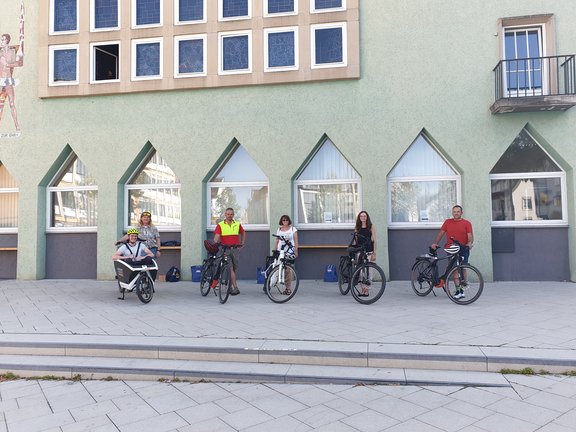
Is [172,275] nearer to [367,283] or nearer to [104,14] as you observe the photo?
[367,283]

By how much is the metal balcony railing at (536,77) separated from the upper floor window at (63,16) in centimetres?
1083

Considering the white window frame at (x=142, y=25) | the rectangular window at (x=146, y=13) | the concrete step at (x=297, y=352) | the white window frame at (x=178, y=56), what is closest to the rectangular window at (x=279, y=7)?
the white window frame at (x=178, y=56)

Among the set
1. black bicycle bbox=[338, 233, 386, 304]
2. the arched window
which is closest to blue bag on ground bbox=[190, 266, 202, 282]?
the arched window

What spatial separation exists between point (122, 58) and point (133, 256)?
20.1 ft

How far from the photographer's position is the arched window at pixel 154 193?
1177 centimetres

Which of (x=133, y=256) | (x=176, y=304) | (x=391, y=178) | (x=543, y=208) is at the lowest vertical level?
(x=176, y=304)

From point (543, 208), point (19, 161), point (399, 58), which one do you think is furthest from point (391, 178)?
point (19, 161)

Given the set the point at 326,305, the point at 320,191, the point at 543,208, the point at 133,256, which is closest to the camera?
the point at 326,305

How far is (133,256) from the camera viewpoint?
8.18m

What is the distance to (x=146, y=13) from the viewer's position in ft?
38.1

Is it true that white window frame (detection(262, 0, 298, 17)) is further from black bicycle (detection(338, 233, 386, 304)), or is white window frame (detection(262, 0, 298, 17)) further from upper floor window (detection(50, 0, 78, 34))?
black bicycle (detection(338, 233, 386, 304))

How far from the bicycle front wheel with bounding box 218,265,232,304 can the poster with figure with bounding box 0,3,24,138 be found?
27.1 ft

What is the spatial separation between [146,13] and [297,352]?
33.9ft

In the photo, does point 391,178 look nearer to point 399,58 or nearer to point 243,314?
point 399,58
